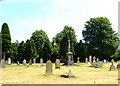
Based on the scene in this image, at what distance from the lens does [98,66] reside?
101 ft

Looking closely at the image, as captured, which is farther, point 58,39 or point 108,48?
point 58,39

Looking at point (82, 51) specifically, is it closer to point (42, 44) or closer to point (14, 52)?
point (42, 44)

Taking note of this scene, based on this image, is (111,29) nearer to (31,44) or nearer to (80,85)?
(31,44)

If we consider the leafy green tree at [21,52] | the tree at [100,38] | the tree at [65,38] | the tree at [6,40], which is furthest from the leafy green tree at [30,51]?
the tree at [100,38]

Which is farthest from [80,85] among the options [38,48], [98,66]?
[38,48]

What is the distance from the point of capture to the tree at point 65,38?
59938 millimetres

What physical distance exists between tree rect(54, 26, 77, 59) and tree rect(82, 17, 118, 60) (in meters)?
2.98

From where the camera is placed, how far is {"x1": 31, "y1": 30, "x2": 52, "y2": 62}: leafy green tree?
2323 inches

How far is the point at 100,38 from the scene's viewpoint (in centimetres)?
6031

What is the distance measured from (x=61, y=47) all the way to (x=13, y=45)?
40.3 feet

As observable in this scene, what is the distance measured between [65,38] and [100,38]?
863 centimetres

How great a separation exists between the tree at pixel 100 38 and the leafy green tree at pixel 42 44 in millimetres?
9251

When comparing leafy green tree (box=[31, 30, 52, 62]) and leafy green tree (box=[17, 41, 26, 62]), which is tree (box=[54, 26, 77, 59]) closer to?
leafy green tree (box=[31, 30, 52, 62])

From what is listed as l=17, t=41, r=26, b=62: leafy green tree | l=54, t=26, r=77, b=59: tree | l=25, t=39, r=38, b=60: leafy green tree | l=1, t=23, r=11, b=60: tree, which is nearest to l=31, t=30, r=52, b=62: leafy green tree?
l=25, t=39, r=38, b=60: leafy green tree
